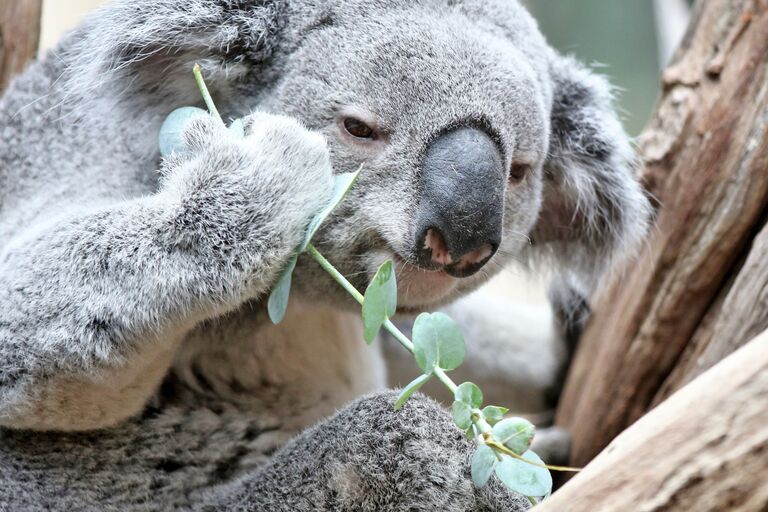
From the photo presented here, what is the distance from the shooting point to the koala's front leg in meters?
2.09

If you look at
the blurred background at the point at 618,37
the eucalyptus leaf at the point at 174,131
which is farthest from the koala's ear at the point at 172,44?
the blurred background at the point at 618,37

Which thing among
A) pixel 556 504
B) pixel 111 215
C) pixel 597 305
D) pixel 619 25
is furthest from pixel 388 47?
pixel 619 25

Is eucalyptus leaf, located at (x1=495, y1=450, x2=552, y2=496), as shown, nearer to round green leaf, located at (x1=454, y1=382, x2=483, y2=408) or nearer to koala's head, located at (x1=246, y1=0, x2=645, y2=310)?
round green leaf, located at (x1=454, y1=382, x2=483, y2=408)

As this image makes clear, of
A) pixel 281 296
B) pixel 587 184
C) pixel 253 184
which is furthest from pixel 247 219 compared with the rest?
pixel 587 184

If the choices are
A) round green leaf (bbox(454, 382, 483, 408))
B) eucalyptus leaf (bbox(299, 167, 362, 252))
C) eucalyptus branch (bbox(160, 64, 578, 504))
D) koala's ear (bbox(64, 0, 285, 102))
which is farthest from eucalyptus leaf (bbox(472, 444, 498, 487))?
koala's ear (bbox(64, 0, 285, 102))

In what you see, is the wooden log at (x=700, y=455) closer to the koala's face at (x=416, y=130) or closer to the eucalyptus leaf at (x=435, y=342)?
the eucalyptus leaf at (x=435, y=342)

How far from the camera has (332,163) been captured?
2.35 m

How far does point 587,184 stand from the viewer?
10.2ft

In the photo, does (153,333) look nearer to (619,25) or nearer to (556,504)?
(556,504)

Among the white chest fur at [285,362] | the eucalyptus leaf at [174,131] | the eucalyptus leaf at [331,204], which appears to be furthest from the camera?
the white chest fur at [285,362]

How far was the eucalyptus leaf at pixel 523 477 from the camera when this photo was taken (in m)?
1.84

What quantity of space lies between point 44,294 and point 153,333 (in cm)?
35

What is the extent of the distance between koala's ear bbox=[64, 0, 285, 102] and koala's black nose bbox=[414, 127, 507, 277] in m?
0.69

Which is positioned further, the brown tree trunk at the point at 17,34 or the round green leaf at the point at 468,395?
the brown tree trunk at the point at 17,34
